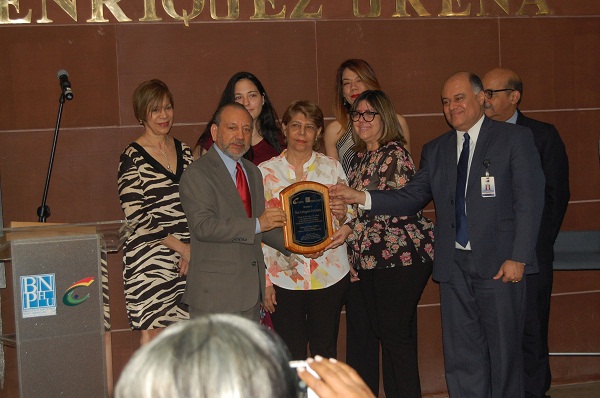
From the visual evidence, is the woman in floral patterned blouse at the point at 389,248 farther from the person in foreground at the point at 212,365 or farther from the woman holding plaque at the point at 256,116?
the person in foreground at the point at 212,365

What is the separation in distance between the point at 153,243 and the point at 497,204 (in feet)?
6.64

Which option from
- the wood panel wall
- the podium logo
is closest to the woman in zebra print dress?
the wood panel wall

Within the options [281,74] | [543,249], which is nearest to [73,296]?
[281,74]

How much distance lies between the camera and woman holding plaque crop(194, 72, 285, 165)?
5207 millimetres

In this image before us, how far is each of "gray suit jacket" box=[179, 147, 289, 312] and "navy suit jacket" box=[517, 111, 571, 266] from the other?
1.99 meters

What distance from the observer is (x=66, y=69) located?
5367 mm

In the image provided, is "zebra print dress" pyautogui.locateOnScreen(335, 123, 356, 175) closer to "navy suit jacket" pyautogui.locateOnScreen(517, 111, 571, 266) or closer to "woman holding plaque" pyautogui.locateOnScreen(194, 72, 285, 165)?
"woman holding plaque" pyautogui.locateOnScreen(194, 72, 285, 165)

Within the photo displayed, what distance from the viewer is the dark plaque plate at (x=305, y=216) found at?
15.2 ft

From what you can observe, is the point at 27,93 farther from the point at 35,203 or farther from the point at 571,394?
the point at 571,394

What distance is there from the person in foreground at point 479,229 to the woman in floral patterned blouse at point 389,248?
12cm

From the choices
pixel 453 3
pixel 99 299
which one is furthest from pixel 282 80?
pixel 99 299

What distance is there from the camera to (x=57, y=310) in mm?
3291

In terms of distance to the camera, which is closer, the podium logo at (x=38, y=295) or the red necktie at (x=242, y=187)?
the podium logo at (x=38, y=295)

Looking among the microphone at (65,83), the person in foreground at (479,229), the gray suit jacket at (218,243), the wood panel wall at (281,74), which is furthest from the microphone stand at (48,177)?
the person in foreground at (479,229)
